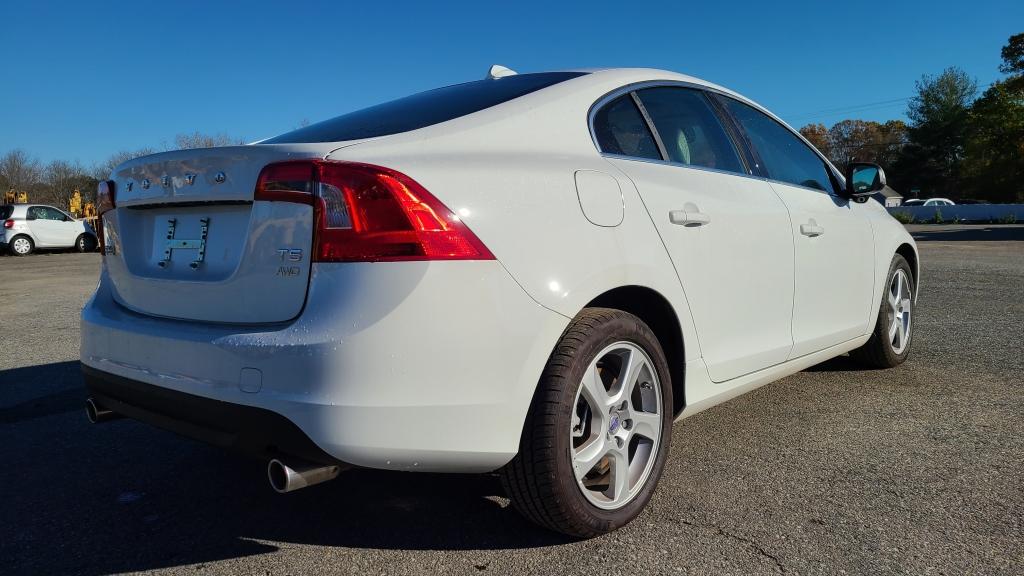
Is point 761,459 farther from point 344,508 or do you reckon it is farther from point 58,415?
point 58,415

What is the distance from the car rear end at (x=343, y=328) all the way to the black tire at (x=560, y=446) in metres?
0.08

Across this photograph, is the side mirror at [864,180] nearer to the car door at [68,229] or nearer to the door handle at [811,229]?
the door handle at [811,229]

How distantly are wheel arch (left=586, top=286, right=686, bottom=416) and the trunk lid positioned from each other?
101 centimetres

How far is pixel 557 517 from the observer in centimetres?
234

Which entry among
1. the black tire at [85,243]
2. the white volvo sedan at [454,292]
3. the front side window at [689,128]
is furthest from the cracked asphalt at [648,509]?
the black tire at [85,243]

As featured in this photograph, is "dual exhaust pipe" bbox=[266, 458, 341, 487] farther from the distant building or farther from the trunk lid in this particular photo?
the distant building

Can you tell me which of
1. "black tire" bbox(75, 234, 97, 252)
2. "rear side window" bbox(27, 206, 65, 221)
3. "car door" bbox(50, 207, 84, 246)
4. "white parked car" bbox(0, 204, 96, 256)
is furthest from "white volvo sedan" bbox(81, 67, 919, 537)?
"black tire" bbox(75, 234, 97, 252)

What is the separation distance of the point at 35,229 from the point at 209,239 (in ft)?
86.6

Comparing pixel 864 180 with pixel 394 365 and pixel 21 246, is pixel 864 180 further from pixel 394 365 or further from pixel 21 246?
pixel 21 246

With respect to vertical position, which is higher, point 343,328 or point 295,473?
point 343,328

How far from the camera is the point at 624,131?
2.89 m

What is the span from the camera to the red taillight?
2059 mm

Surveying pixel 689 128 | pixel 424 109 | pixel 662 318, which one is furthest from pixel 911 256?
pixel 424 109

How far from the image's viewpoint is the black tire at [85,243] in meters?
26.1
